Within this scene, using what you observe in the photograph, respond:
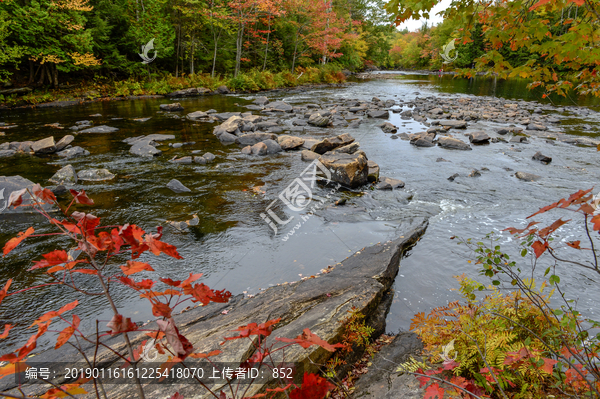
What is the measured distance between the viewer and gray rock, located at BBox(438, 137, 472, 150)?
30.2ft

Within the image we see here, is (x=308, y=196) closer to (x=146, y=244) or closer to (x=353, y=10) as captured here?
(x=146, y=244)

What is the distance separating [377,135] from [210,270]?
846 centimetres

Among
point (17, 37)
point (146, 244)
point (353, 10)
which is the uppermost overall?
point (353, 10)

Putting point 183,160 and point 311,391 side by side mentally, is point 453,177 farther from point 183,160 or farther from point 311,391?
point 311,391

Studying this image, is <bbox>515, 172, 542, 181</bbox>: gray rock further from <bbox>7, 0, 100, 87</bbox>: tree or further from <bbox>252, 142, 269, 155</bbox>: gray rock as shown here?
<bbox>7, 0, 100, 87</bbox>: tree

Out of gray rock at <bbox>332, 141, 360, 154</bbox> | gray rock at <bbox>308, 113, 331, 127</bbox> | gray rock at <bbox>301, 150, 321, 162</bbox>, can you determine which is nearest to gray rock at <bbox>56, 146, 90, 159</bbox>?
gray rock at <bbox>301, 150, 321, 162</bbox>

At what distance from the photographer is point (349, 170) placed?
6.18 meters

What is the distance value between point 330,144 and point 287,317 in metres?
6.03

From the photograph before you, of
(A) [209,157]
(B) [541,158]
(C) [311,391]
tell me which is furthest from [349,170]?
(B) [541,158]

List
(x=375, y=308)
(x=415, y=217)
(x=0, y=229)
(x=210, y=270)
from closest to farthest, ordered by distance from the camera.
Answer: (x=375, y=308)
(x=210, y=270)
(x=0, y=229)
(x=415, y=217)

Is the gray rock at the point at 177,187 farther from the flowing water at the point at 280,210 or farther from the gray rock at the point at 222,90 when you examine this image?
the gray rock at the point at 222,90

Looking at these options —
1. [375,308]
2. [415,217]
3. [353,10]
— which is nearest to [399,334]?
[375,308]

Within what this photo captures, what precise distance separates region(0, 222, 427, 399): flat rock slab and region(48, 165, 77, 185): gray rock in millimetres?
4780

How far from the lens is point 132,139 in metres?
9.23
